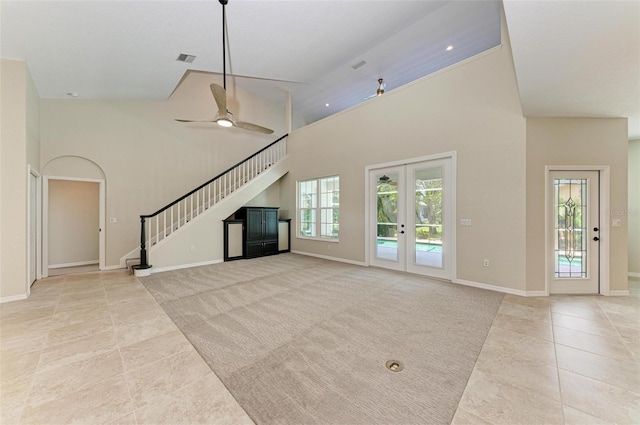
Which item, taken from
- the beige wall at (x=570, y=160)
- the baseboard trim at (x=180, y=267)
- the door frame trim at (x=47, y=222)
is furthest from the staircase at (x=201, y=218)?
the beige wall at (x=570, y=160)

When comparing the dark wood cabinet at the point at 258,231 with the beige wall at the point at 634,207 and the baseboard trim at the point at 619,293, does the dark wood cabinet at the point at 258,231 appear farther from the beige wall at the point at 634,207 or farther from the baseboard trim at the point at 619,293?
the beige wall at the point at 634,207

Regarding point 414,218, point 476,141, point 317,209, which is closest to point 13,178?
point 317,209

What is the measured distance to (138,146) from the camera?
6410 millimetres

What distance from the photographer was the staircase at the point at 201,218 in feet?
18.5

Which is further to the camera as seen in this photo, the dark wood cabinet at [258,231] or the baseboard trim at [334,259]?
the dark wood cabinet at [258,231]

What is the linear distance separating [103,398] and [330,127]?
6484 millimetres

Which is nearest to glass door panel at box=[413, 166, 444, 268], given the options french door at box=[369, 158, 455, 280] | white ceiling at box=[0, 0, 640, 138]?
french door at box=[369, 158, 455, 280]

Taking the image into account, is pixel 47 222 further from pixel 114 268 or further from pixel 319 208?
pixel 319 208

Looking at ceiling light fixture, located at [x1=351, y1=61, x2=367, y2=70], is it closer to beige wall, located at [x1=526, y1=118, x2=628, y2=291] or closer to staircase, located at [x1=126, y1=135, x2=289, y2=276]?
staircase, located at [x1=126, y1=135, x2=289, y2=276]

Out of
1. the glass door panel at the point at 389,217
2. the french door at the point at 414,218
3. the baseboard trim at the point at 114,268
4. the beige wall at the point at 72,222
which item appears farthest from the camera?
the beige wall at the point at 72,222

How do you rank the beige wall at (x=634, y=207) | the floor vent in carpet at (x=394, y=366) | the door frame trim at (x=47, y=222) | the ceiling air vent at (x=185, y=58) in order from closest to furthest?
1. the floor vent in carpet at (x=394, y=366)
2. the ceiling air vent at (x=185, y=58)
3. the beige wall at (x=634, y=207)
4. the door frame trim at (x=47, y=222)

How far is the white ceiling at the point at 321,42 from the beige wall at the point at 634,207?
0.78 m

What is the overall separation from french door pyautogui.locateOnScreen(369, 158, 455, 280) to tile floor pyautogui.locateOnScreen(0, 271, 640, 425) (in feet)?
5.18

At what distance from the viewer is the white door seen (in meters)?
4.04
